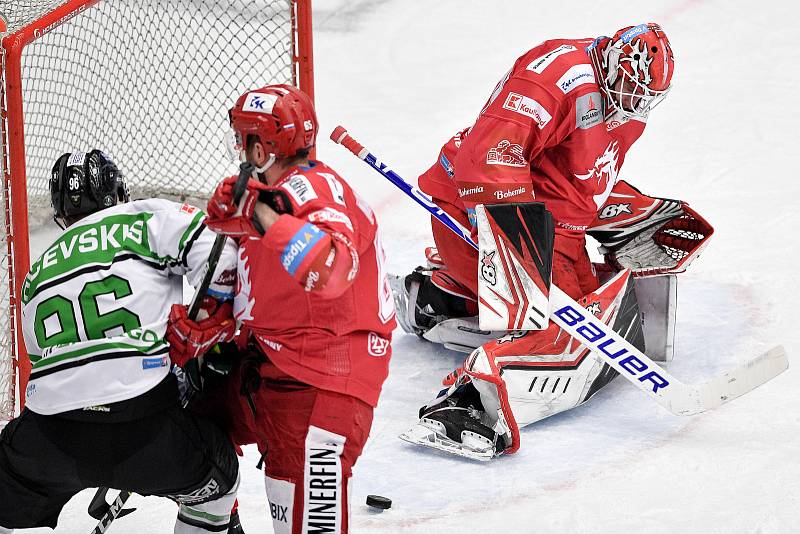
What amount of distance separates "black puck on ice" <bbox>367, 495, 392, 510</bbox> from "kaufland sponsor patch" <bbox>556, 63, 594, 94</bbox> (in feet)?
4.63

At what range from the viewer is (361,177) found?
6.28 metres

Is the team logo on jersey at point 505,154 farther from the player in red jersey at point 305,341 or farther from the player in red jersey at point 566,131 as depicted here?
the player in red jersey at point 305,341

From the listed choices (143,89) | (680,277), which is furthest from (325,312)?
(143,89)

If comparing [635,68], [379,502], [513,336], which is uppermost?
[635,68]

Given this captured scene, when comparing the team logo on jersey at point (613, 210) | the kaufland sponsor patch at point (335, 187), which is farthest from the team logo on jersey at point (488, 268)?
the kaufland sponsor patch at point (335, 187)

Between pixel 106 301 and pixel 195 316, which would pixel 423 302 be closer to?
pixel 195 316

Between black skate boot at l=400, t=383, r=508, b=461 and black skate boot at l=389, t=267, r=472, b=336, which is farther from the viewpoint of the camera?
black skate boot at l=389, t=267, r=472, b=336

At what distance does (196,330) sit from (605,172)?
1957 mm

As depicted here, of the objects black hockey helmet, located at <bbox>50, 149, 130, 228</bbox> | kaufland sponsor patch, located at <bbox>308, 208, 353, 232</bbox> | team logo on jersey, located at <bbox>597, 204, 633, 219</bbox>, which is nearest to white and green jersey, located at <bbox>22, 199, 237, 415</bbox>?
black hockey helmet, located at <bbox>50, 149, 130, 228</bbox>

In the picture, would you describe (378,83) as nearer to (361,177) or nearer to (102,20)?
(361,177)

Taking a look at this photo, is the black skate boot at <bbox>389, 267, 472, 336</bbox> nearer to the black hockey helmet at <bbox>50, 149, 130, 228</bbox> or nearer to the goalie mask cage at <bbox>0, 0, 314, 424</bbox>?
the goalie mask cage at <bbox>0, 0, 314, 424</bbox>

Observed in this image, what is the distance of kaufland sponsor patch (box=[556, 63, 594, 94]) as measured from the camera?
4.02m

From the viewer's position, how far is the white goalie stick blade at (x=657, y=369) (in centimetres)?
397

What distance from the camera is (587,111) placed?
13.3 ft
